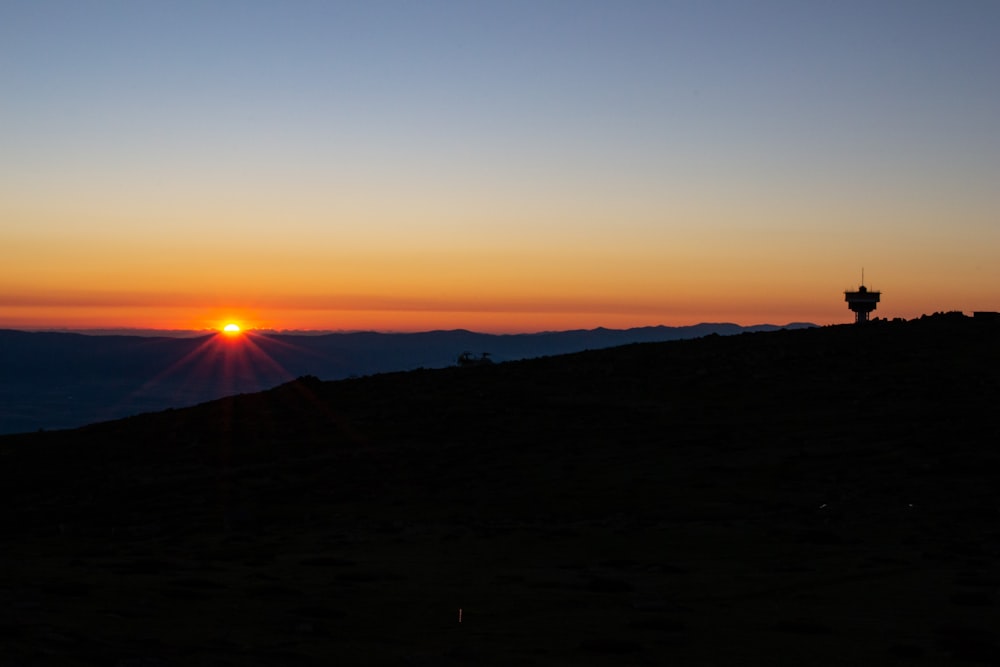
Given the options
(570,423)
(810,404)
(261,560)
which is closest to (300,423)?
(570,423)

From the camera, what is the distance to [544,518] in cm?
2598

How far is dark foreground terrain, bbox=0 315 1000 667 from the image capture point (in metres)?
13.4

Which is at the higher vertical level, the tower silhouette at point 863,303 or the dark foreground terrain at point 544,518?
the tower silhouette at point 863,303

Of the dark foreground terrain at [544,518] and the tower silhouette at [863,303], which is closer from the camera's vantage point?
the dark foreground terrain at [544,518]

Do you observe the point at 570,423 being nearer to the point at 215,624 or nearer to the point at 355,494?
the point at 355,494

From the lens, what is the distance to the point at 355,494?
99.3 feet

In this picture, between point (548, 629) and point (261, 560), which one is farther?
point (261, 560)

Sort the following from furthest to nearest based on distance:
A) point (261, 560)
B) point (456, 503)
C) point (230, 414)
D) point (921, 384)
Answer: point (230, 414) → point (921, 384) → point (456, 503) → point (261, 560)

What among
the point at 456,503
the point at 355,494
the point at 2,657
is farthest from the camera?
the point at 355,494

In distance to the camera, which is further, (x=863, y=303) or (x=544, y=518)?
(x=863, y=303)

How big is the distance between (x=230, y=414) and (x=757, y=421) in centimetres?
2162

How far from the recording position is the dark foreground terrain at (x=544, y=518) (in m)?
13.4

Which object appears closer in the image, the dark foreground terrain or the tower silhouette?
the dark foreground terrain

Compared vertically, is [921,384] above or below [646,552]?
above
